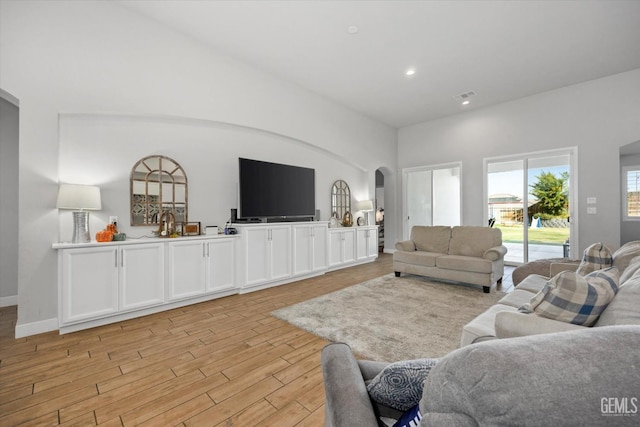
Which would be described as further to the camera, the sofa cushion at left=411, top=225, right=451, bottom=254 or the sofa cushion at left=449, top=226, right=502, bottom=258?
the sofa cushion at left=411, top=225, right=451, bottom=254

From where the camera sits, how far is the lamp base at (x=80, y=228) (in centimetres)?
285

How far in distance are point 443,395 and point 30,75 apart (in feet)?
13.8

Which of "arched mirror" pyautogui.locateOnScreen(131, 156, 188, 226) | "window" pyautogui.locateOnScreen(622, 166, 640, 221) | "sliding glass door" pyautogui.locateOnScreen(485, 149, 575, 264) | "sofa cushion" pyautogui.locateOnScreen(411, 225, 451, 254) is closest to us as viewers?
"arched mirror" pyautogui.locateOnScreen(131, 156, 188, 226)

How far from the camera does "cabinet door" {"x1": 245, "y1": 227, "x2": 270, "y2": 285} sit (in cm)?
404

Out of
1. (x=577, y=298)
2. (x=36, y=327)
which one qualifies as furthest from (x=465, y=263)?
(x=36, y=327)

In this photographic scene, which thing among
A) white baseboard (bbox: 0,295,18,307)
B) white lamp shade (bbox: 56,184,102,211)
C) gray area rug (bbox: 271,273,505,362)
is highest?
white lamp shade (bbox: 56,184,102,211)

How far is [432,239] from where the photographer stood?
500cm

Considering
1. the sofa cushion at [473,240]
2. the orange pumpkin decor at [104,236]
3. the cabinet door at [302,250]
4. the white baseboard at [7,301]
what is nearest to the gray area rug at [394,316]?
the sofa cushion at [473,240]

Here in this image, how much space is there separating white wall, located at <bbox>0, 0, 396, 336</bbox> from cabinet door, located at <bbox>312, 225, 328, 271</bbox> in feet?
5.41

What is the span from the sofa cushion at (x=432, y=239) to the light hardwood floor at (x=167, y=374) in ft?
10.5

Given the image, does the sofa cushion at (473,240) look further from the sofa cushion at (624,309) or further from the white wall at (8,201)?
the white wall at (8,201)

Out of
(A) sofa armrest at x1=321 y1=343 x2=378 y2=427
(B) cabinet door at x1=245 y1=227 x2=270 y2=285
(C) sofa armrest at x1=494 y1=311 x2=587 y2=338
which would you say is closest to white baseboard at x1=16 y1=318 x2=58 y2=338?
(B) cabinet door at x1=245 y1=227 x2=270 y2=285

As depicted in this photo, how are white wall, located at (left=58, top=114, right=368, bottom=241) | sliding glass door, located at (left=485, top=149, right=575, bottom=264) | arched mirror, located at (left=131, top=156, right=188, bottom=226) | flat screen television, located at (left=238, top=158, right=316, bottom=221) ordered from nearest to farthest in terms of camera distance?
white wall, located at (left=58, top=114, right=368, bottom=241), arched mirror, located at (left=131, top=156, right=188, bottom=226), flat screen television, located at (left=238, top=158, right=316, bottom=221), sliding glass door, located at (left=485, top=149, right=575, bottom=264)

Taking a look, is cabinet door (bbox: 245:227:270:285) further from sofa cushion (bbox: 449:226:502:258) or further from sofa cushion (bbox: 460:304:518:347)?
sofa cushion (bbox: 449:226:502:258)
